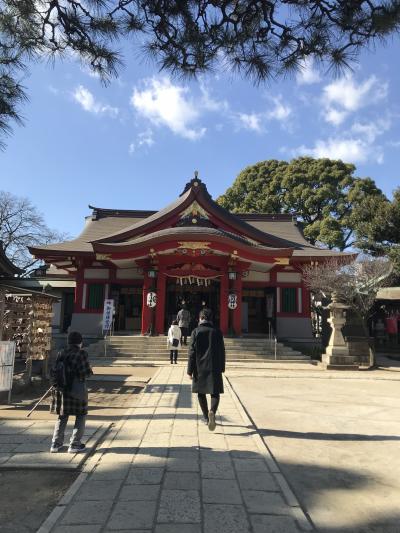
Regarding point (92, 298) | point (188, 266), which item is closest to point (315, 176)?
point (188, 266)

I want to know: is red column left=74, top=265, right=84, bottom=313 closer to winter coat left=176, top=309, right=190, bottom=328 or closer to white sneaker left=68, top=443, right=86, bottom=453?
winter coat left=176, top=309, right=190, bottom=328

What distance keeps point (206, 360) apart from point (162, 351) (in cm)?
1078

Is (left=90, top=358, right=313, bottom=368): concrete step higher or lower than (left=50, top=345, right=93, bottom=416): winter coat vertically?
lower

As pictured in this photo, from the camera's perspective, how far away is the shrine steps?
1561cm

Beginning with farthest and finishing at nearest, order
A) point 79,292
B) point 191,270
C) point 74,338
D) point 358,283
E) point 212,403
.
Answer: point 79,292 < point 191,270 < point 358,283 < point 212,403 < point 74,338

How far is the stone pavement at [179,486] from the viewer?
296cm

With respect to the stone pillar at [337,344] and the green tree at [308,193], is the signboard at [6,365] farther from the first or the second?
the green tree at [308,193]

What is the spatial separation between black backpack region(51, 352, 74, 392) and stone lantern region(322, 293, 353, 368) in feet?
36.9

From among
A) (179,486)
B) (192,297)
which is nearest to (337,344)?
(192,297)

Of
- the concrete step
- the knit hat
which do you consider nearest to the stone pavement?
the knit hat

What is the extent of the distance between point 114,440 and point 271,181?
30244mm

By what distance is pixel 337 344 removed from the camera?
1458 cm

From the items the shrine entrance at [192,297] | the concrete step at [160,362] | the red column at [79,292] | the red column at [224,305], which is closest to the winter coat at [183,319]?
the concrete step at [160,362]

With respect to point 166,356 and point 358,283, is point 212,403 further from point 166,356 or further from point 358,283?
point 358,283
